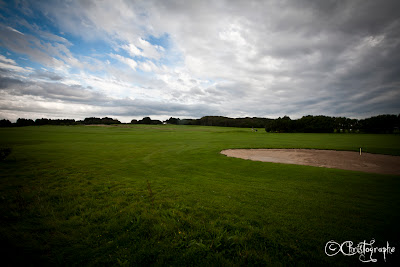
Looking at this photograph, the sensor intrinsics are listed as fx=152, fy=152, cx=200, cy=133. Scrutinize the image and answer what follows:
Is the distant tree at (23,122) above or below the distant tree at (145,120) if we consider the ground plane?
below

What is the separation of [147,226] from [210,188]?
15.3 ft

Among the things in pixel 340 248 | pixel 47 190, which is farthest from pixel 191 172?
pixel 340 248

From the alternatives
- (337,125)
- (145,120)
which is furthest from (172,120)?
(337,125)

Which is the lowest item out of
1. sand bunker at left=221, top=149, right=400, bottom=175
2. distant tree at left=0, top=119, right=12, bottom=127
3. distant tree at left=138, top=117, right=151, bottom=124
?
sand bunker at left=221, top=149, right=400, bottom=175

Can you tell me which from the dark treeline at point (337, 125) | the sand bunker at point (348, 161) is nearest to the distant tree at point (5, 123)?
the sand bunker at point (348, 161)

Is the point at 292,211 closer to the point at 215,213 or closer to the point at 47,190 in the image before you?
the point at 215,213

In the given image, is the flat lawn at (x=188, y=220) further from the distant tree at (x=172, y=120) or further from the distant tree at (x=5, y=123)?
the distant tree at (x=172, y=120)

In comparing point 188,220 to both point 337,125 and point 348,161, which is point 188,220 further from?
point 337,125

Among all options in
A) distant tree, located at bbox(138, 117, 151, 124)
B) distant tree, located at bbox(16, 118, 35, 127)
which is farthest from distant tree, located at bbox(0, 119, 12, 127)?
distant tree, located at bbox(138, 117, 151, 124)
